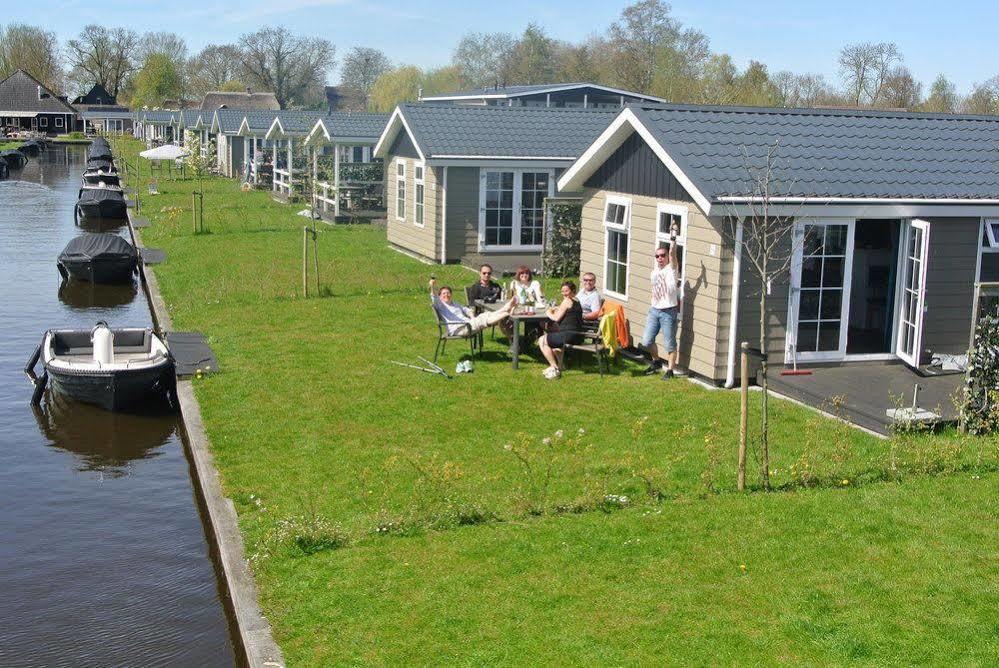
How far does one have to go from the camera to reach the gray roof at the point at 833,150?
14.6 meters

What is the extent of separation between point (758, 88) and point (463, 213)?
3075 centimetres

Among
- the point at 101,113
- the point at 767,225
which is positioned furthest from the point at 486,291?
the point at 101,113

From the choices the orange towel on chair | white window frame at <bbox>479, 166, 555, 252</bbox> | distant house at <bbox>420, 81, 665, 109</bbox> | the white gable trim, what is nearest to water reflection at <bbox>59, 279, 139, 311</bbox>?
white window frame at <bbox>479, 166, 555, 252</bbox>

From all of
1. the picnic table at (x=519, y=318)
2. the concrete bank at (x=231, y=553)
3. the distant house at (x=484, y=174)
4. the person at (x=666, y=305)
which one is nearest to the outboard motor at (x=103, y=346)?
the concrete bank at (x=231, y=553)

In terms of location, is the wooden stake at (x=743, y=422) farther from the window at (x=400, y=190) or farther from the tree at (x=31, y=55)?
the tree at (x=31, y=55)

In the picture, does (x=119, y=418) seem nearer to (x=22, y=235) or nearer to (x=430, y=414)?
(x=430, y=414)

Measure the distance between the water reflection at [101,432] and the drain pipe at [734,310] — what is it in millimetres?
7463

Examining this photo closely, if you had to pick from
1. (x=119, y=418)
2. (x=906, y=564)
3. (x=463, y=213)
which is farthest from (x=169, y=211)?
(x=906, y=564)

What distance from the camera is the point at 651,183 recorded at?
15867mm

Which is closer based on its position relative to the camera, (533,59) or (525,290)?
(525,290)

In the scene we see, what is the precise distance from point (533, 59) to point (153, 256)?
232ft

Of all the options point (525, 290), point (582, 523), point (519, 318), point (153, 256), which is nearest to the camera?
point (582, 523)

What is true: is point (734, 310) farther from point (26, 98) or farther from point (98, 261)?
point (26, 98)

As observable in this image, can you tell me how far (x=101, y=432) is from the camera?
49.7ft
